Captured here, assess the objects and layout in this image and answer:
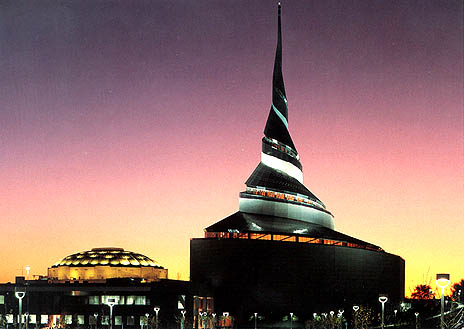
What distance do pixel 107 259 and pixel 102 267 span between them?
263 cm

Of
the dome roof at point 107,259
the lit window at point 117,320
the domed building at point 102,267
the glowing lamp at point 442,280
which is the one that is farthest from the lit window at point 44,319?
the glowing lamp at point 442,280

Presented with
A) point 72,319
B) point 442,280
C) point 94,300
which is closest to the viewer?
point 442,280

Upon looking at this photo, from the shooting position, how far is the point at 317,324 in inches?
5271

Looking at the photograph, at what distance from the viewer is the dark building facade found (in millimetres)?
142875

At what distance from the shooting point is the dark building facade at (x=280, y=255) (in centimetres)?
14288

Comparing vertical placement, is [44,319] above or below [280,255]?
below

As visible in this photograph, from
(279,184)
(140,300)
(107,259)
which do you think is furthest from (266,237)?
(107,259)

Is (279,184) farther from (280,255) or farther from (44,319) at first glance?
(44,319)

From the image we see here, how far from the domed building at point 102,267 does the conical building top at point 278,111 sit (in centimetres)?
3519

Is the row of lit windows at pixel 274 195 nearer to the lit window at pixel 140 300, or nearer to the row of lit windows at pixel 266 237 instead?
the row of lit windows at pixel 266 237

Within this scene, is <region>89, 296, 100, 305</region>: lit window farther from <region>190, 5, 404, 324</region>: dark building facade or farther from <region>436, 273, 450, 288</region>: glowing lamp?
<region>436, 273, 450, 288</region>: glowing lamp

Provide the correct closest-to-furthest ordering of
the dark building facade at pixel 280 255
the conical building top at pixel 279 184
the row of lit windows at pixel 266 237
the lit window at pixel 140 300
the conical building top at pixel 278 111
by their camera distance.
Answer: the lit window at pixel 140 300
the dark building facade at pixel 280 255
the row of lit windows at pixel 266 237
the conical building top at pixel 279 184
the conical building top at pixel 278 111

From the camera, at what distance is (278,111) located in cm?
16188

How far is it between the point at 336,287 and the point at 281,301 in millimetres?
12089
